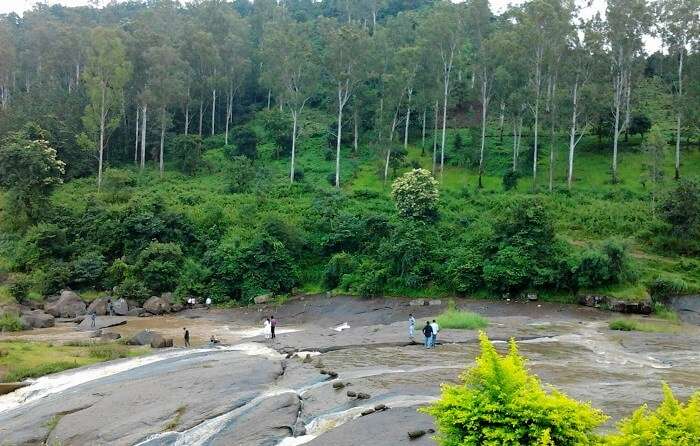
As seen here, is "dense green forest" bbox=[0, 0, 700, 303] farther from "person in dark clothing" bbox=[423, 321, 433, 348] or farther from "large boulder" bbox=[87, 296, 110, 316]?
"person in dark clothing" bbox=[423, 321, 433, 348]

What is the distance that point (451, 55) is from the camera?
6353 cm

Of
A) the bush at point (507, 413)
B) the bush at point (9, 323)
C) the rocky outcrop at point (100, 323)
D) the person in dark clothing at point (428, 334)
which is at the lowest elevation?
the rocky outcrop at point (100, 323)

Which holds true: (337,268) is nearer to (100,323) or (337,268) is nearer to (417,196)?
(417,196)

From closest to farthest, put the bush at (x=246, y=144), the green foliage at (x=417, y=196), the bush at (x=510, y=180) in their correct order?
the green foliage at (x=417, y=196) < the bush at (x=510, y=180) < the bush at (x=246, y=144)

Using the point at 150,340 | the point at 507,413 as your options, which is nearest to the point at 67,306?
the point at 150,340

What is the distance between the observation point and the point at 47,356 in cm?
2845

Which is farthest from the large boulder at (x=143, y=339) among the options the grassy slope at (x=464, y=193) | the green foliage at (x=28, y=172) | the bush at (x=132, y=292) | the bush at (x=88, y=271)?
the green foliage at (x=28, y=172)

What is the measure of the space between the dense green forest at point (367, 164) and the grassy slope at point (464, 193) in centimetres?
28

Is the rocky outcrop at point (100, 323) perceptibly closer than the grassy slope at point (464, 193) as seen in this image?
Yes

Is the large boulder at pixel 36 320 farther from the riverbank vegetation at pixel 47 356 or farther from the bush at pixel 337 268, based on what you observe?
the bush at pixel 337 268

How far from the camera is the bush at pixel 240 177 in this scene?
6438 cm

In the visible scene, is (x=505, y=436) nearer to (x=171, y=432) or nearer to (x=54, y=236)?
(x=171, y=432)

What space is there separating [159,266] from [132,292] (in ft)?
9.91

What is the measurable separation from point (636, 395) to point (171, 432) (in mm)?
15706
